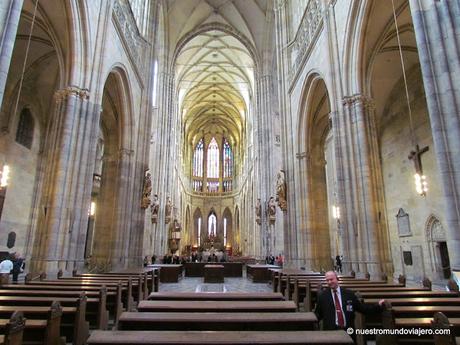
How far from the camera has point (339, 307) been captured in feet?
11.5

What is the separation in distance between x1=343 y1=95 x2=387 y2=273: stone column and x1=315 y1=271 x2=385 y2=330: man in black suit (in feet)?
23.1

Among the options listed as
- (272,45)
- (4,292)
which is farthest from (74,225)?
(272,45)

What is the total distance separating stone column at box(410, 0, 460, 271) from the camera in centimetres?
588

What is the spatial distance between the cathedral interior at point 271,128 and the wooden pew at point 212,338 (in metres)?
4.38

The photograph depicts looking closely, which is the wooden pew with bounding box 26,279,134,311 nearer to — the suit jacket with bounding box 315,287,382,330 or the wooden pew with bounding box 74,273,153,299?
the wooden pew with bounding box 74,273,153,299

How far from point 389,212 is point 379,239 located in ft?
30.9

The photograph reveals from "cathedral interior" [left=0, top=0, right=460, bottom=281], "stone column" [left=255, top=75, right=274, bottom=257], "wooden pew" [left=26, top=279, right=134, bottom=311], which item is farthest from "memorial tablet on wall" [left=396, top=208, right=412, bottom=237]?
"wooden pew" [left=26, top=279, right=134, bottom=311]

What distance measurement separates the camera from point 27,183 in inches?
Result: 663

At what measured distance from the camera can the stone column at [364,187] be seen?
1002 cm

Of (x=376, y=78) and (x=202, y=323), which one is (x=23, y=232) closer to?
(x=202, y=323)

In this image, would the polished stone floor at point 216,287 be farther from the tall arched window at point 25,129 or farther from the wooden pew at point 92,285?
the tall arched window at point 25,129

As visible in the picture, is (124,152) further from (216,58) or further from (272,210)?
(216,58)

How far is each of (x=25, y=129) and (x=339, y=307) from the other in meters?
18.1

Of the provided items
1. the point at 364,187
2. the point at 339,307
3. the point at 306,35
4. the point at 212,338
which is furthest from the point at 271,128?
the point at 212,338
